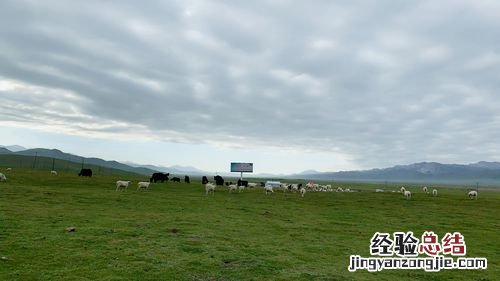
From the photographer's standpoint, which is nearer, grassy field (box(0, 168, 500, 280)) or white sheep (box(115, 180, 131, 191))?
grassy field (box(0, 168, 500, 280))

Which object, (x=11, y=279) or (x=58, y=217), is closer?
(x=11, y=279)

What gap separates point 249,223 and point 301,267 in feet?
34.5

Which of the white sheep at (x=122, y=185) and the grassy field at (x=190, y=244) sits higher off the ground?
the white sheep at (x=122, y=185)

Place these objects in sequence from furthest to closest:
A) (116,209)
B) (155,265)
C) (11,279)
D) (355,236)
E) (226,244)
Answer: (116,209), (355,236), (226,244), (155,265), (11,279)

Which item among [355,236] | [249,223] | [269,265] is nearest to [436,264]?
[355,236]

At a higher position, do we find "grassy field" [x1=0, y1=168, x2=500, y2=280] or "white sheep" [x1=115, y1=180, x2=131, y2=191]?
"white sheep" [x1=115, y1=180, x2=131, y2=191]

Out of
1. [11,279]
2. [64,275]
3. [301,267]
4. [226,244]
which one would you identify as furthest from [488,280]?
[11,279]

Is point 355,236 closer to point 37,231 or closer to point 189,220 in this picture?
point 189,220

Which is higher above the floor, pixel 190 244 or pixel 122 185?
pixel 122 185

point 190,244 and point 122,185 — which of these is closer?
point 190,244

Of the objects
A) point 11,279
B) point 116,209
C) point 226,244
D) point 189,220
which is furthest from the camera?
point 116,209

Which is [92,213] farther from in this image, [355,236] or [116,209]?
[355,236]

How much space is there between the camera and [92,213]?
78.1ft

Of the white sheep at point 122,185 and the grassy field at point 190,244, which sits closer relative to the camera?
the grassy field at point 190,244
